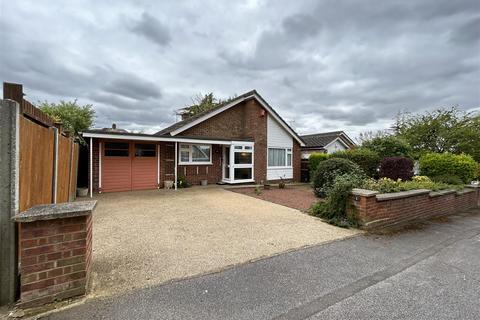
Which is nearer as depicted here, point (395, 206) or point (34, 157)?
point (34, 157)

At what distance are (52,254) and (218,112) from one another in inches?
466

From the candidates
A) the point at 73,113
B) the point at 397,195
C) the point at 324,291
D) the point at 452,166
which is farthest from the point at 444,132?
the point at 73,113

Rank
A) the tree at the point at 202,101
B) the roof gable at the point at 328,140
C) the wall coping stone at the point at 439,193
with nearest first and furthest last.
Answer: the wall coping stone at the point at 439,193, the roof gable at the point at 328,140, the tree at the point at 202,101

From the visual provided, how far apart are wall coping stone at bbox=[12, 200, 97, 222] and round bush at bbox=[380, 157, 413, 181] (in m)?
12.4

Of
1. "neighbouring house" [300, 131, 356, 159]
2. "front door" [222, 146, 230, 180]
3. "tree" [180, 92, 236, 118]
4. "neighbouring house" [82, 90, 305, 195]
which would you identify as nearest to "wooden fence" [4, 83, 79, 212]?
"neighbouring house" [82, 90, 305, 195]

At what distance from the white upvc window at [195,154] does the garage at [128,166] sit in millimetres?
1343

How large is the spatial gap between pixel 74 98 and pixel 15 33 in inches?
405

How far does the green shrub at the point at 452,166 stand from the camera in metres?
9.09

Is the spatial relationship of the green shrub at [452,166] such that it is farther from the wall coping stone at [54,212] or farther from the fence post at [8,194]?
the fence post at [8,194]

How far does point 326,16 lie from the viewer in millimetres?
7668

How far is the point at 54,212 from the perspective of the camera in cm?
228

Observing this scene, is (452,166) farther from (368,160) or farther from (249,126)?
(249,126)

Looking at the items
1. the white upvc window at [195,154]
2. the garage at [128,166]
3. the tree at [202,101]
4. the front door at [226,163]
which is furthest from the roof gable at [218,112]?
the tree at [202,101]

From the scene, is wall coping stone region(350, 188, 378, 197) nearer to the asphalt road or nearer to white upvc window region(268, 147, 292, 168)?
the asphalt road
